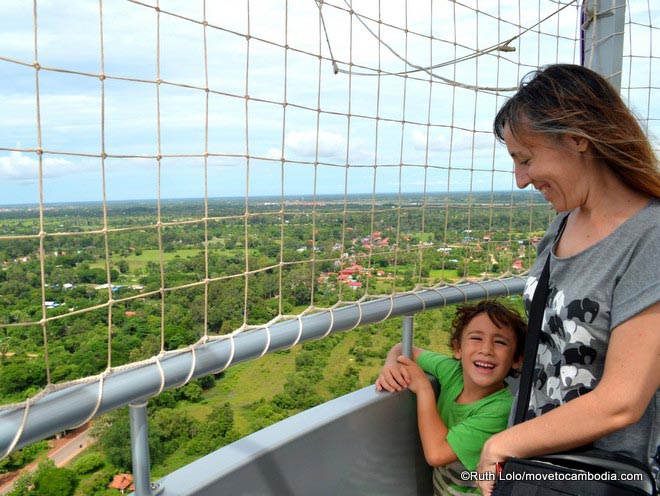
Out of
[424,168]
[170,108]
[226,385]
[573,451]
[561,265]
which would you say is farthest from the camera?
[226,385]

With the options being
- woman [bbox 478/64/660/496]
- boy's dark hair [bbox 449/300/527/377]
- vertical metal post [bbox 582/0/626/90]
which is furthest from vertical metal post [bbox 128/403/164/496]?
vertical metal post [bbox 582/0/626/90]

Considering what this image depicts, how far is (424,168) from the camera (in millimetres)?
1590

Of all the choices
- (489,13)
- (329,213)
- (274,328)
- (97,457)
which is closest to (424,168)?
(329,213)

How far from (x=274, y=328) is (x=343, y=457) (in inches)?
16.5

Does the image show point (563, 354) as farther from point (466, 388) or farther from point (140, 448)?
point (140, 448)

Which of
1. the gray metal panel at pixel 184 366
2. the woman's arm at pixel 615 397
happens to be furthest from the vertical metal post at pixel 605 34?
the woman's arm at pixel 615 397

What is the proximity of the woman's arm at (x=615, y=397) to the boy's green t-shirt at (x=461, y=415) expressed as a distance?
0.39m

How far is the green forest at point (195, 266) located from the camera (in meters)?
0.85

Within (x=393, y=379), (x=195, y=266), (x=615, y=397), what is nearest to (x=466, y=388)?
(x=393, y=379)

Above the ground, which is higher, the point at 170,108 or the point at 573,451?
the point at 170,108

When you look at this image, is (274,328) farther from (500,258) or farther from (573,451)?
(500,258)

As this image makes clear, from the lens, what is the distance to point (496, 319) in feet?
4.26

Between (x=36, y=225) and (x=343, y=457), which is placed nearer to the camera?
(x=36, y=225)

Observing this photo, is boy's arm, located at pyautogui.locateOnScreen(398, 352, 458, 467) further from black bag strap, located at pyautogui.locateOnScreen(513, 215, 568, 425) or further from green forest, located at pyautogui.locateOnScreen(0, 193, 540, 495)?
black bag strap, located at pyautogui.locateOnScreen(513, 215, 568, 425)
